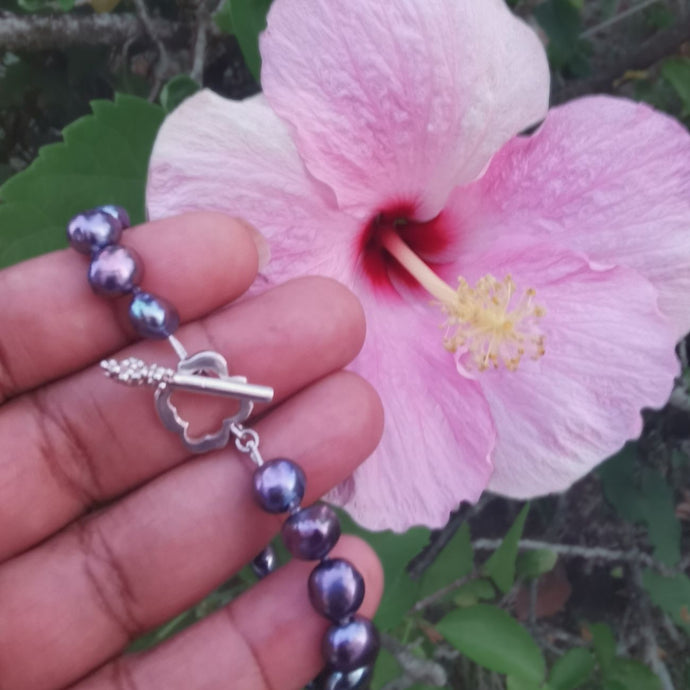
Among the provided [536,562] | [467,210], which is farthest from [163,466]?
[536,562]

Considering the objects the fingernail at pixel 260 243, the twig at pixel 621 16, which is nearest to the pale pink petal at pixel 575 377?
the fingernail at pixel 260 243

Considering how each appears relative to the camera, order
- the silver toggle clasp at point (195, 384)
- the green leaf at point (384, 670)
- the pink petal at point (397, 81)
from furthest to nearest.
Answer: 1. the green leaf at point (384, 670)
2. the silver toggle clasp at point (195, 384)
3. the pink petal at point (397, 81)

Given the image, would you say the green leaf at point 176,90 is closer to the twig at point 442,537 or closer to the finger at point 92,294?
the finger at point 92,294

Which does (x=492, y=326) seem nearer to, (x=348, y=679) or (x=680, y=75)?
(x=348, y=679)

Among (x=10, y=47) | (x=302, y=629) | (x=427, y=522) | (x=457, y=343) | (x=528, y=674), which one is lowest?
(x=528, y=674)

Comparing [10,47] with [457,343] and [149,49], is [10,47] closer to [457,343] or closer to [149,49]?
[149,49]

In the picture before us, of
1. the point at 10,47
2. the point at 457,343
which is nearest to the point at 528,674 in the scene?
the point at 457,343

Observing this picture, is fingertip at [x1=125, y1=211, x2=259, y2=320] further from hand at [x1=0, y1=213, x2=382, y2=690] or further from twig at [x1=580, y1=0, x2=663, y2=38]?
twig at [x1=580, y1=0, x2=663, y2=38]
